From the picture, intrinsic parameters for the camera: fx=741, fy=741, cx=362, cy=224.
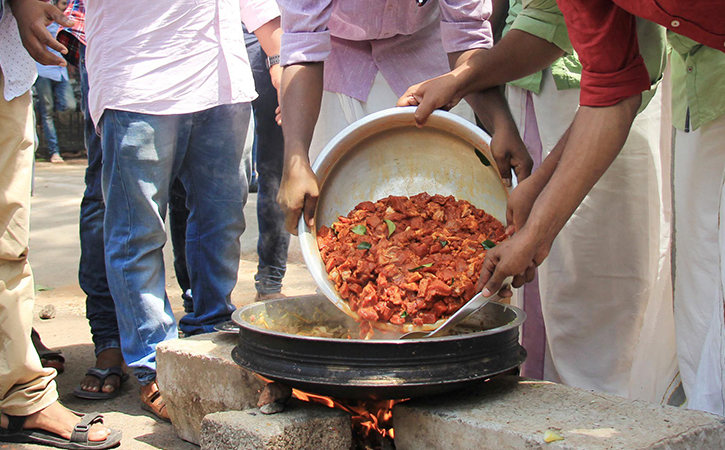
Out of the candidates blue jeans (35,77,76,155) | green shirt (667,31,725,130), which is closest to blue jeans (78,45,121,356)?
green shirt (667,31,725,130)

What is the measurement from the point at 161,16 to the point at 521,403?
1.98 m

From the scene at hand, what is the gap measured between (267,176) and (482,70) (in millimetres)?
2139

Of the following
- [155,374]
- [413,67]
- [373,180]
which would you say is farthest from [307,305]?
[413,67]

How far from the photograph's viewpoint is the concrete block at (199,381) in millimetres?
2359

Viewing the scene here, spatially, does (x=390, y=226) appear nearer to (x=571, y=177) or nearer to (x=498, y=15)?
(x=571, y=177)

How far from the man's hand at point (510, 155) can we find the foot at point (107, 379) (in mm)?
1883

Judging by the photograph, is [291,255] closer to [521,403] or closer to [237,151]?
[237,151]

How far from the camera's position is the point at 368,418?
2.17 m

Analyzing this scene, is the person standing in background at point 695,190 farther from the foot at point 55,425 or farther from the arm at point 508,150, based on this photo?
the foot at point 55,425

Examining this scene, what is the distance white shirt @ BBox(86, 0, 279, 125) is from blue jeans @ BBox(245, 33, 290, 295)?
1134 millimetres

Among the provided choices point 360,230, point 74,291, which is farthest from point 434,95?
point 74,291

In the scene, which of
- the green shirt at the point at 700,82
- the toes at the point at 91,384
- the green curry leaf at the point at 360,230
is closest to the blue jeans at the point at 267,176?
the toes at the point at 91,384

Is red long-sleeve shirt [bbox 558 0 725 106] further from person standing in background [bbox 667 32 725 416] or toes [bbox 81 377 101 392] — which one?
toes [bbox 81 377 101 392]

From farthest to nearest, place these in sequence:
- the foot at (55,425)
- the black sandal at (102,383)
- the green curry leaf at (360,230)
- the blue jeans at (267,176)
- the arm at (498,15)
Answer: the blue jeans at (267,176)
the arm at (498,15)
the black sandal at (102,383)
the foot at (55,425)
the green curry leaf at (360,230)
